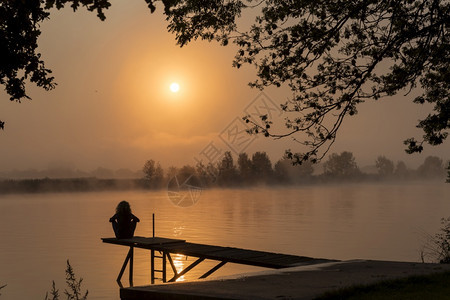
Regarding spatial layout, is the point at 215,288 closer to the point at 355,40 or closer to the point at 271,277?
the point at 271,277

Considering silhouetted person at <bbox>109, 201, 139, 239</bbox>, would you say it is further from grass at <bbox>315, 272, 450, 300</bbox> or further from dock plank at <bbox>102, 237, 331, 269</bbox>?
grass at <bbox>315, 272, 450, 300</bbox>

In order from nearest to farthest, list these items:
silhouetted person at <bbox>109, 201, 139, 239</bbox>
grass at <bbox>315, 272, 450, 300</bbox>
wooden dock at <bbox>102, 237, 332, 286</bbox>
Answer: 1. grass at <bbox>315, 272, 450, 300</bbox>
2. wooden dock at <bbox>102, 237, 332, 286</bbox>
3. silhouetted person at <bbox>109, 201, 139, 239</bbox>

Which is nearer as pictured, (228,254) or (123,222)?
(228,254)

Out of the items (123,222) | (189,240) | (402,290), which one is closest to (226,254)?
(123,222)

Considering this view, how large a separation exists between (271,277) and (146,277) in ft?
70.6

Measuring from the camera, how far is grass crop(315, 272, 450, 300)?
11758 mm

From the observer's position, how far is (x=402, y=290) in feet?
41.1

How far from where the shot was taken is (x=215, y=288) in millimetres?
12203

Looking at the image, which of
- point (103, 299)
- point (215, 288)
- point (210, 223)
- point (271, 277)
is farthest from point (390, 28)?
point (210, 223)

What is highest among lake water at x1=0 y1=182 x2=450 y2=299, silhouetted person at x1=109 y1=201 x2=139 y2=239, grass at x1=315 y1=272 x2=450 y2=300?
silhouetted person at x1=109 y1=201 x2=139 y2=239

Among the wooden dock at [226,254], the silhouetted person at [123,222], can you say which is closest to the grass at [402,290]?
the wooden dock at [226,254]

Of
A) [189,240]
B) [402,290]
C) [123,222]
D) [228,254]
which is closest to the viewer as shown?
[402,290]

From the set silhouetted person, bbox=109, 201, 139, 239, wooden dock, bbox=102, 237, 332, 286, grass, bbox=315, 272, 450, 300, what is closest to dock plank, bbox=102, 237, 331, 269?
wooden dock, bbox=102, 237, 332, 286

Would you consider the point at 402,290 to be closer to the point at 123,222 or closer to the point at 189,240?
the point at 123,222
